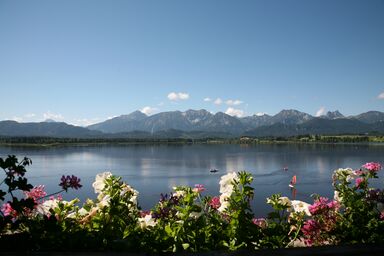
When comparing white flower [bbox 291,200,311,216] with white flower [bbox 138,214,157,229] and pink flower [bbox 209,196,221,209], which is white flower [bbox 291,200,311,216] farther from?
white flower [bbox 138,214,157,229]

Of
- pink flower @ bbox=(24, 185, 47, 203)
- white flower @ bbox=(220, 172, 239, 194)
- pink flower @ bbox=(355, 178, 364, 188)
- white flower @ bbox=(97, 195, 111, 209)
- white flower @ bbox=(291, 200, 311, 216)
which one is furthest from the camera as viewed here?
pink flower @ bbox=(355, 178, 364, 188)

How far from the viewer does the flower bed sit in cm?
237

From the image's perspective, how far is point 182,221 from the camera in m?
2.78

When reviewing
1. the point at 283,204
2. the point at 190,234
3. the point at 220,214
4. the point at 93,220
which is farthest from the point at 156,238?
the point at 283,204

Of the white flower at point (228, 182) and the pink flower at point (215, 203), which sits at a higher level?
the white flower at point (228, 182)

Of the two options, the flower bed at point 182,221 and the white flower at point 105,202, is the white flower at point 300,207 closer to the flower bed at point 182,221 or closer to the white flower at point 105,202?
the flower bed at point 182,221

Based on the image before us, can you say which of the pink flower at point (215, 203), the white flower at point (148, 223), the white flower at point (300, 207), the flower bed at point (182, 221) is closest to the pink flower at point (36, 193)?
the flower bed at point (182, 221)

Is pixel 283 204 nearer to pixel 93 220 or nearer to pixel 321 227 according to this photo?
pixel 321 227

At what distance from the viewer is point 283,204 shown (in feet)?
10.5

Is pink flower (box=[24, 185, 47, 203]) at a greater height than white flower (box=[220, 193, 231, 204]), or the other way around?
pink flower (box=[24, 185, 47, 203])

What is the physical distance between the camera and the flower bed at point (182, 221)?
2371mm

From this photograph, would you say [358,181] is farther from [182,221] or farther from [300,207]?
[182,221]

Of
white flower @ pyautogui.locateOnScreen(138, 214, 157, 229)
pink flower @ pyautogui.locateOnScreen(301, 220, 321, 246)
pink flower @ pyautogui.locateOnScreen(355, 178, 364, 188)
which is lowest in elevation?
pink flower @ pyautogui.locateOnScreen(301, 220, 321, 246)

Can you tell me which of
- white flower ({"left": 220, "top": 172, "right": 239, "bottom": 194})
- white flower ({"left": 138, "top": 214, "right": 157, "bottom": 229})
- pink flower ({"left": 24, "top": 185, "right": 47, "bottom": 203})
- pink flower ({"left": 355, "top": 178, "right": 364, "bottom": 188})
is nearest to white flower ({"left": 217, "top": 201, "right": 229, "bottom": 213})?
white flower ({"left": 220, "top": 172, "right": 239, "bottom": 194})
